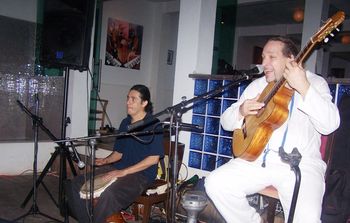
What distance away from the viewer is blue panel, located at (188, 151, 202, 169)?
3.76 meters

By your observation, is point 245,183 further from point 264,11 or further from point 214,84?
point 264,11

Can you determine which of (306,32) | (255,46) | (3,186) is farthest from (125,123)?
(255,46)

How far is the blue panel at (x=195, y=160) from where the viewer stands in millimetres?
3760

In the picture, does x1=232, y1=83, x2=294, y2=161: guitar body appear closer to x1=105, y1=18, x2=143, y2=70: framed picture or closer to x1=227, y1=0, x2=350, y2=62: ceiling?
x1=227, y1=0, x2=350, y2=62: ceiling

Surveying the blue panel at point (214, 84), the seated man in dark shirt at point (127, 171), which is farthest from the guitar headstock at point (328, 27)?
the blue panel at point (214, 84)

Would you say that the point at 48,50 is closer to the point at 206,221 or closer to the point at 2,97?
the point at 2,97

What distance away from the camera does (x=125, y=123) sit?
3.04m

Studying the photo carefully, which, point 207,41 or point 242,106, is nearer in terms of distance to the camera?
point 242,106

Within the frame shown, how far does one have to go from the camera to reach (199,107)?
3.78 meters

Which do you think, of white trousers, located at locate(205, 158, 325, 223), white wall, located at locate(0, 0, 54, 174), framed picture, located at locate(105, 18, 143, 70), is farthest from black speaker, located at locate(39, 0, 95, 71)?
framed picture, located at locate(105, 18, 143, 70)

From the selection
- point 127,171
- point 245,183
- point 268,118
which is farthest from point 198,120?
point 268,118

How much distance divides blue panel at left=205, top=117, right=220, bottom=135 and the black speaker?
149 centimetres

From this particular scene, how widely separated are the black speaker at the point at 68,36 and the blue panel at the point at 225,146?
170 cm

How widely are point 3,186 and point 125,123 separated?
2.14 meters
